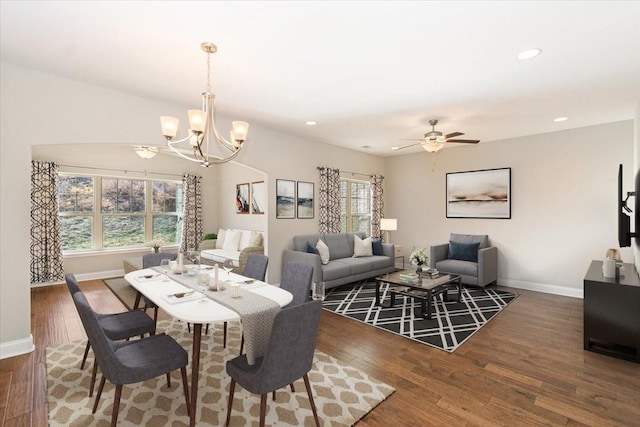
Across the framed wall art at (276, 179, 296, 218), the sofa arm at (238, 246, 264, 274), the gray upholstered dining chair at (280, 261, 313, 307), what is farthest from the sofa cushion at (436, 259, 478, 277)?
the gray upholstered dining chair at (280, 261, 313, 307)

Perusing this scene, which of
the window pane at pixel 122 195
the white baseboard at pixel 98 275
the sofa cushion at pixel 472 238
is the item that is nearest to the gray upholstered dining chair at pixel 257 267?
the sofa cushion at pixel 472 238

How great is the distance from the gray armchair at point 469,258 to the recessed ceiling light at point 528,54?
346 centimetres

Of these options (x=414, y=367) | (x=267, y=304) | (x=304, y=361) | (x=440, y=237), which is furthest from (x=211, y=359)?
(x=440, y=237)

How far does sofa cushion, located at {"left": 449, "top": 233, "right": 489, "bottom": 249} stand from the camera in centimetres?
595

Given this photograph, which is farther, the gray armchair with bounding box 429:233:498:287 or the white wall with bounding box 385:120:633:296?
the gray armchair with bounding box 429:233:498:287

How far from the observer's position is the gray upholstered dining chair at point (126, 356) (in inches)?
70.8

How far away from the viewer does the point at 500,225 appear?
19.4ft

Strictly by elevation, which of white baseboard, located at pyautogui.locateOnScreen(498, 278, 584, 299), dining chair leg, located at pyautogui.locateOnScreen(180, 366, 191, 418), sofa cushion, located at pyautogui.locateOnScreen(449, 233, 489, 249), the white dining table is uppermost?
sofa cushion, located at pyautogui.locateOnScreen(449, 233, 489, 249)

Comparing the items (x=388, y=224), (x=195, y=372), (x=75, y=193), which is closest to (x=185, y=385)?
(x=195, y=372)

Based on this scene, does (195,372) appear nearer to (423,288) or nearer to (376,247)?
(423,288)

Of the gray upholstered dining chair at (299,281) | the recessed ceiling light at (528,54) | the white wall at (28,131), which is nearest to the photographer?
the recessed ceiling light at (528,54)

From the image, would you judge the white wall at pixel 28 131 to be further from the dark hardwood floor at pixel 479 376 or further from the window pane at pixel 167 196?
the window pane at pixel 167 196

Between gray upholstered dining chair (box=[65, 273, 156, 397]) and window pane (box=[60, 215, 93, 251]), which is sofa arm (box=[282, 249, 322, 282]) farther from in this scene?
window pane (box=[60, 215, 93, 251])

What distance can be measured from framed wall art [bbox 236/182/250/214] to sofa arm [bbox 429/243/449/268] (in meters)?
4.22
